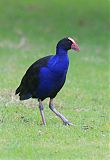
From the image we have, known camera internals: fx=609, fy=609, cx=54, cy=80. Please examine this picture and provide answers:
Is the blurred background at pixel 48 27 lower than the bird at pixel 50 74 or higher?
higher

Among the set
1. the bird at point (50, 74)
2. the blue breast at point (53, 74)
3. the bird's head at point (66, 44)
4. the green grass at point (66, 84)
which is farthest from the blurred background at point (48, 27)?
the blue breast at point (53, 74)

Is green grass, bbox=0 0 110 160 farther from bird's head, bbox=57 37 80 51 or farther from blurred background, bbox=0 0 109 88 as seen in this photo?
bird's head, bbox=57 37 80 51

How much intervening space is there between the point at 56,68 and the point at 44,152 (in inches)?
91.1

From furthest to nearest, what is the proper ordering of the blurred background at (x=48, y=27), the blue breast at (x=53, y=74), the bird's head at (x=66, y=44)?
the blurred background at (x=48, y=27) < the bird's head at (x=66, y=44) < the blue breast at (x=53, y=74)

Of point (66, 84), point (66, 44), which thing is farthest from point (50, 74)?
point (66, 84)

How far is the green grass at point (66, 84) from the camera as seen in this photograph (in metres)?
9.10

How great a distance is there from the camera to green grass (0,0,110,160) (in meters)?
9.10

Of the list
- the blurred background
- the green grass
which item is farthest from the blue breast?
the blurred background

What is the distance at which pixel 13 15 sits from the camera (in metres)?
27.3

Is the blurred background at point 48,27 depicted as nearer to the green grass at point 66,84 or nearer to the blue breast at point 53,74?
the green grass at point 66,84

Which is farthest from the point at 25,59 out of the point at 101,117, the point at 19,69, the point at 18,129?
the point at 18,129

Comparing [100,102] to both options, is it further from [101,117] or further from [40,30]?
[40,30]

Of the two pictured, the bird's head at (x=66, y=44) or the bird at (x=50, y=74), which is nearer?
the bird at (x=50, y=74)

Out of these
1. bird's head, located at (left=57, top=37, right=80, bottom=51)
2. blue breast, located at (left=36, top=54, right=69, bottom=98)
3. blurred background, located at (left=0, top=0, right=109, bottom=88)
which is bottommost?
blue breast, located at (left=36, top=54, right=69, bottom=98)
